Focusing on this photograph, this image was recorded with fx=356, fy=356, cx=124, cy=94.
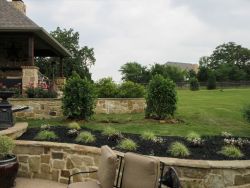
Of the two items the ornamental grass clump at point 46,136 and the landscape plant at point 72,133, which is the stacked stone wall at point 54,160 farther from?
the landscape plant at point 72,133

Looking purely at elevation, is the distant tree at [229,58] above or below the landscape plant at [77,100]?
above

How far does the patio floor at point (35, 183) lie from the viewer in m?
5.92

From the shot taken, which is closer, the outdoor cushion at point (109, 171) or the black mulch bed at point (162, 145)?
the outdoor cushion at point (109, 171)

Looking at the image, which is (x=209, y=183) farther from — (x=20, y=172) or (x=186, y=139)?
(x=20, y=172)

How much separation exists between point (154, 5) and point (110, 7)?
4.88 feet

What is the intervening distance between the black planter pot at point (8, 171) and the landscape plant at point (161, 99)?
239 inches

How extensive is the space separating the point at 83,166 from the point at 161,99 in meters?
5.68

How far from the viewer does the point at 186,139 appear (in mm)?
6715

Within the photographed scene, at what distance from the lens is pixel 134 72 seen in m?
49.8

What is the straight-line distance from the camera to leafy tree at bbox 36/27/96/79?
3919 centimetres

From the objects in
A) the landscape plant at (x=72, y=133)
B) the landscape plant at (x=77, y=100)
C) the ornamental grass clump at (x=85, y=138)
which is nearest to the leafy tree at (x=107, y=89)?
the landscape plant at (x=77, y=100)

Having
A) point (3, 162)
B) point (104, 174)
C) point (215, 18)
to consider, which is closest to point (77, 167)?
point (3, 162)

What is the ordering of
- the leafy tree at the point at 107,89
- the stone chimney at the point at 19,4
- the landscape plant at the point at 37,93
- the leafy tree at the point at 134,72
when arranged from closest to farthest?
the landscape plant at the point at 37,93 → the leafy tree at the point at 107,89 → the stone chimney at the point at 19,4 → the leafy tree at the point at 134,72

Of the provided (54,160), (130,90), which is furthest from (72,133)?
(130,90)
